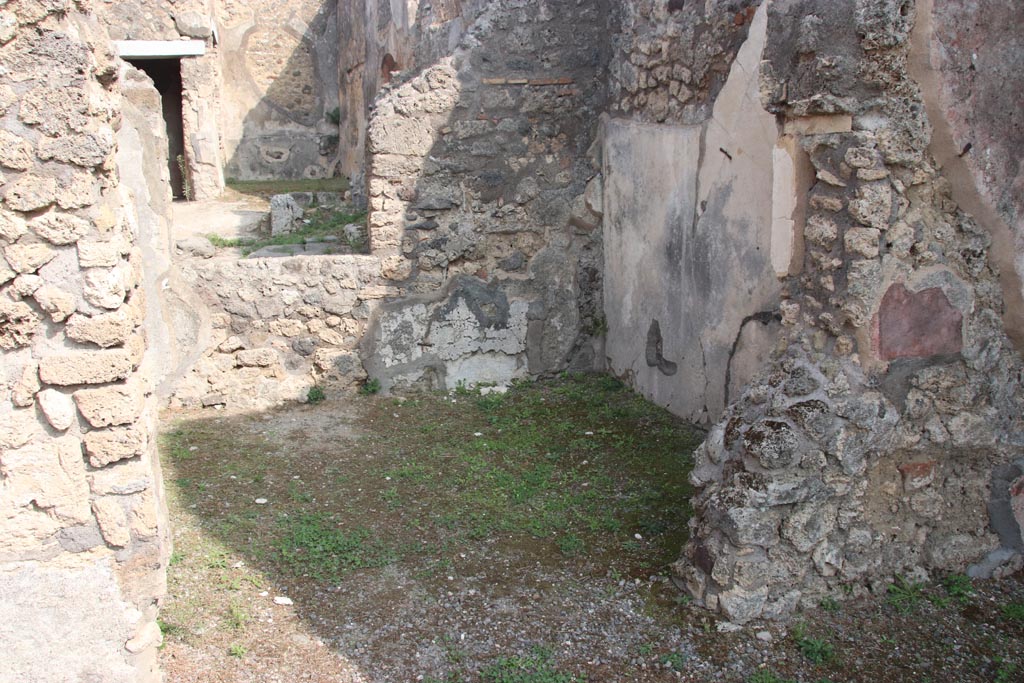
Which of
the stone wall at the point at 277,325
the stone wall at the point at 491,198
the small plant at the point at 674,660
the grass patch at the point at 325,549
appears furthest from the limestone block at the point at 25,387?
the stone wall at the point at 491,198

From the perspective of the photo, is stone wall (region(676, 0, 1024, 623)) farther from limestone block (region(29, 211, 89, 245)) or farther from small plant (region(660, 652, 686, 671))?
limestone block (region(29, 211, 89, 245))

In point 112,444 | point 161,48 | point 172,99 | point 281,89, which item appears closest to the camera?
point 112,444

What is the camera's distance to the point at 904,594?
124 inches

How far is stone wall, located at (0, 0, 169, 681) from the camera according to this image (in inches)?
95.1

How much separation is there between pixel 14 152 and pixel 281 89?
34.5 feet

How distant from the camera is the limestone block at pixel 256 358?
16.7 ft

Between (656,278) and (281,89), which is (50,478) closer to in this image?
(656,278)

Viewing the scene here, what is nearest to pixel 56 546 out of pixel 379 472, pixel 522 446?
pixel 379 472

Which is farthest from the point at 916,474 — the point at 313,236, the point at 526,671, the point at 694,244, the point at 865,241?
the point at 313,236

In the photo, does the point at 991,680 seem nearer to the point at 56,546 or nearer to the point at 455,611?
the point at 455,611

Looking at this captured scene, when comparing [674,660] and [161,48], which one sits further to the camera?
[161,48]

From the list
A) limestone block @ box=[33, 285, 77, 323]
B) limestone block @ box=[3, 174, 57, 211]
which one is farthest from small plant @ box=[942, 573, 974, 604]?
limestone block @ box=[3, 174, 57, 211]

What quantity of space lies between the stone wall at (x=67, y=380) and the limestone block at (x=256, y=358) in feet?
7.71

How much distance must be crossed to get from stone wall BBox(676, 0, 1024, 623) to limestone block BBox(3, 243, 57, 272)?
2304 millimetres
